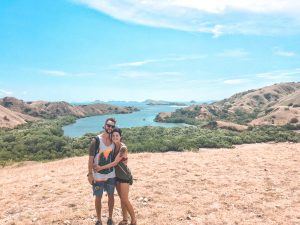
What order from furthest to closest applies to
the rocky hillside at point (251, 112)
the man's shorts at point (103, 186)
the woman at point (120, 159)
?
the rocky hillside at point (251, 112) < the man's shorts at point (103, 186) < the woman at point (120, 159)

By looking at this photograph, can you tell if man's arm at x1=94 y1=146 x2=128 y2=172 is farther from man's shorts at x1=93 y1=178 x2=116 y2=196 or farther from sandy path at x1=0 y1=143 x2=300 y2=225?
sandy path at x1=0 y1=143 x2=300 y2=225

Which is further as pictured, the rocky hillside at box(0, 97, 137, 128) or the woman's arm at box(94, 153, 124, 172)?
the rocky hillside at box(0, 97, 137, 128)

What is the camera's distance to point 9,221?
12492 millimetres

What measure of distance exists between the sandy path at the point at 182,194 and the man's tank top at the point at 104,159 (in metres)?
2.68

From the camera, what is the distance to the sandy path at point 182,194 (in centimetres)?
1240

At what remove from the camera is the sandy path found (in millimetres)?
12398

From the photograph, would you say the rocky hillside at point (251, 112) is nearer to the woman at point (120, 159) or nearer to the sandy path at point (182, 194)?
the sandy path at point (182, 194)

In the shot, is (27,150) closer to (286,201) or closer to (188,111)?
(286,201)

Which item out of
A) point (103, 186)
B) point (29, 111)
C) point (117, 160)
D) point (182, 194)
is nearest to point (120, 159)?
point (117, 160)

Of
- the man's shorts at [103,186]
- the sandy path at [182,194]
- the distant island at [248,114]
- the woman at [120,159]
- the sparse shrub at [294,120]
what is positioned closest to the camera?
the woman at [120,159]

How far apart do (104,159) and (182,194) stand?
5929 millimetres

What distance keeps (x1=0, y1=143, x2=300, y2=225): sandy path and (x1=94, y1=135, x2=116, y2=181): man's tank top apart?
268 cm

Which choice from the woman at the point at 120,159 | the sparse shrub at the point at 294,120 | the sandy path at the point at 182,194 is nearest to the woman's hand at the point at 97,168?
the woman at the point at 120,159

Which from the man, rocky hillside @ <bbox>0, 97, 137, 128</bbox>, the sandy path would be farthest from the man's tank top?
rocky hillside @ <bbox>0, 97, 137, 128</bbox>
